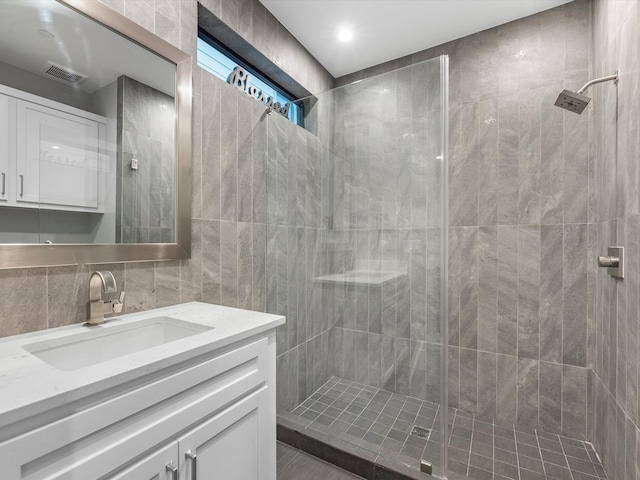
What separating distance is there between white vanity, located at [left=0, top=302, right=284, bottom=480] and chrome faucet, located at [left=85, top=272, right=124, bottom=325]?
0.04 metres

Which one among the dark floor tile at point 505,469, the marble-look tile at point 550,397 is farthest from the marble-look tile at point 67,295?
the marble-look tile at point 550,397

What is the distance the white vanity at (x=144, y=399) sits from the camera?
1.91 feet

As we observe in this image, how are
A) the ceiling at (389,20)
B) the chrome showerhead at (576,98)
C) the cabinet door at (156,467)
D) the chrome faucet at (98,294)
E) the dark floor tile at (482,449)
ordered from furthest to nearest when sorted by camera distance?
the ceiling at (389,20), the dark floor tile at (482,449), the chrome showerhead at (576,98), the chrome faucet at (98,294), the cabinet door at (156,467)

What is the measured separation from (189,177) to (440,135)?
1212 mm

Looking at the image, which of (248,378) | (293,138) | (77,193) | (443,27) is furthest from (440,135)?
(77,193)

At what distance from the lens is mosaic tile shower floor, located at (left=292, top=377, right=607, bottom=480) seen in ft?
5.01

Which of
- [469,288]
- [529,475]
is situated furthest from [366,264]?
[529,475]

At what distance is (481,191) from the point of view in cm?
208

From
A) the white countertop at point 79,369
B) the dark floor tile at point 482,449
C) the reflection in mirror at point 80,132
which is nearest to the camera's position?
the white countertop at point 79,369

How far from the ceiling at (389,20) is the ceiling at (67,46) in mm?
1063

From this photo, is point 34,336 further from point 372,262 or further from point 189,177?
point 372,262

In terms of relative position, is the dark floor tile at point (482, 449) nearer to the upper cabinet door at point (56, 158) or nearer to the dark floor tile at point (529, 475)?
the dark floor tile at point (529, 475)

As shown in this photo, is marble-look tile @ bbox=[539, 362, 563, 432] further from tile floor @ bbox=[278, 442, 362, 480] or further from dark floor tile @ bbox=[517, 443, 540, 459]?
tile floor @ bbox=[278, 442, 362, 480]

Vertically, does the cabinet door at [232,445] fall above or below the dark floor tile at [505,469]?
above
